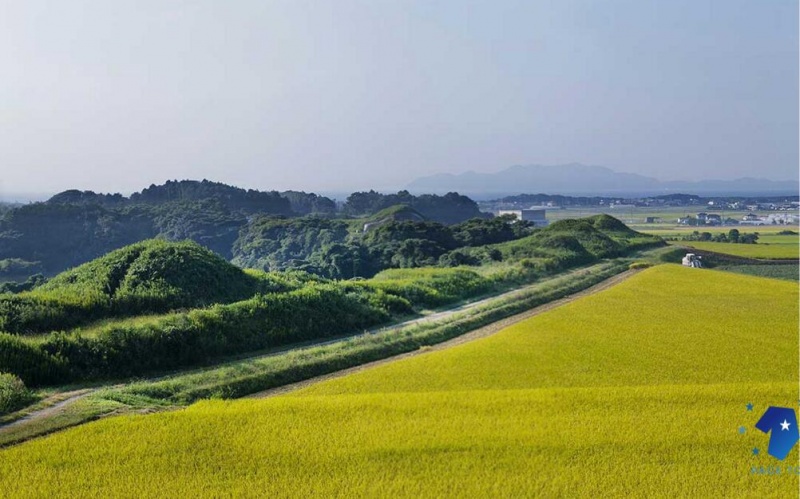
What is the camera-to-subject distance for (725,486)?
8938 millimetres

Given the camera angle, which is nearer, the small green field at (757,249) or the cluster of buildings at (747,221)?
the small green field at (757,249)

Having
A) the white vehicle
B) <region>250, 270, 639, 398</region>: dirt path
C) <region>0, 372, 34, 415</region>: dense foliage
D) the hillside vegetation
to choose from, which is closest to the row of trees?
the white vehicle

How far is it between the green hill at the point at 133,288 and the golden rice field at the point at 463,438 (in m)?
9.67

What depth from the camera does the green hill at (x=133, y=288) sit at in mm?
18781

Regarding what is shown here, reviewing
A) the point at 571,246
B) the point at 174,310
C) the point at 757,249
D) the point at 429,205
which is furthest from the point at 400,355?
the point at 429,205

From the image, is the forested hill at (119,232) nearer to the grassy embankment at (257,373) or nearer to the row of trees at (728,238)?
the grassy embankment at (257,373)

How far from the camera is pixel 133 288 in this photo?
22.4 m

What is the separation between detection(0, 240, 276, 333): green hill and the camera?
1878 cm

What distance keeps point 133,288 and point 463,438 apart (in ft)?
54.0

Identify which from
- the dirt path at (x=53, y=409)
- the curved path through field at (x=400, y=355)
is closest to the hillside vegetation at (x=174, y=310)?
the curved path through field at (x=400, y=355)

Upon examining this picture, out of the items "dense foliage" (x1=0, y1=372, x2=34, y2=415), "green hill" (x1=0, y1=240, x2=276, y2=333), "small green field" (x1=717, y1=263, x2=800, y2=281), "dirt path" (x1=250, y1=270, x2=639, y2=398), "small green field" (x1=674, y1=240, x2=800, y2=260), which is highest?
"green hill" (x1=0, y1=240, x2=276, y2=333)

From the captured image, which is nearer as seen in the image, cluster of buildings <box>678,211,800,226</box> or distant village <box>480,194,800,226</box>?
cluster of buildings <box>678,211,800,226</box>

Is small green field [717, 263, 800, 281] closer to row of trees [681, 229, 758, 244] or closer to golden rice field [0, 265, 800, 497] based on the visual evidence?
row of trees [681, 229, 758, 244]

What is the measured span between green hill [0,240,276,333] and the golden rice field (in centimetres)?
967
